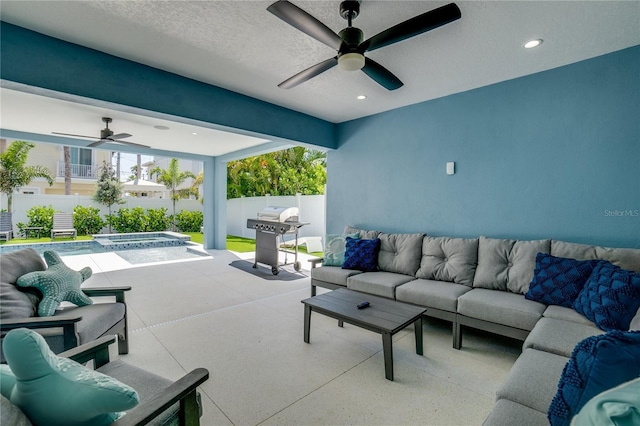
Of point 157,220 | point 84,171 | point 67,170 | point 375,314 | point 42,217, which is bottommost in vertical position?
point 375,314

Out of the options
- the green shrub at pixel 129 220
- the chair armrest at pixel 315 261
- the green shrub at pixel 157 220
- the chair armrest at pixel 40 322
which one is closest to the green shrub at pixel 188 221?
the green shrub at pixel 157 220

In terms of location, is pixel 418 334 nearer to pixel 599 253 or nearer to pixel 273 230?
pixel 599 253

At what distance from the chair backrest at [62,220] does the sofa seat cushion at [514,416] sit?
13467 mm

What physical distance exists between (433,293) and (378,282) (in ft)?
2.12

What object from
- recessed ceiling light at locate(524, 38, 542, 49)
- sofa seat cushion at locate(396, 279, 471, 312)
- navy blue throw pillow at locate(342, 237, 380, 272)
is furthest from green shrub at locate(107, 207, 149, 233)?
recessed ceiling light at locate(524, 38, 542, 49)

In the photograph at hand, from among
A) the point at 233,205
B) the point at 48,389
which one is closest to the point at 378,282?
the point at 48,389

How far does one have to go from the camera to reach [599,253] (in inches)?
105

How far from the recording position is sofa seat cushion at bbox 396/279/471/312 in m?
2.90

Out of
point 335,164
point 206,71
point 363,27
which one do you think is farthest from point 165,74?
point 335,164

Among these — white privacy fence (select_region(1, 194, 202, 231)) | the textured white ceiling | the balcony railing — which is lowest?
white privacy fence (select_region(1, 194, 202, 231))

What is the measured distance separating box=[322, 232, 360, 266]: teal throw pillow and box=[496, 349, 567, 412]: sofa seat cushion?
2.64 meters

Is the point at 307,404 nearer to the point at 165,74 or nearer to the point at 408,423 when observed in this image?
A: the point at 408,423

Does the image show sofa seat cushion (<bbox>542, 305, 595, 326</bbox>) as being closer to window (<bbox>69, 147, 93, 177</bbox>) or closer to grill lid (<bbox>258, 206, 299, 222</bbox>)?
grill lid (<bbox>258, 206, 299, 222</bbox>)

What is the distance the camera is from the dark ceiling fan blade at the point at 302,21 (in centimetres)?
184
